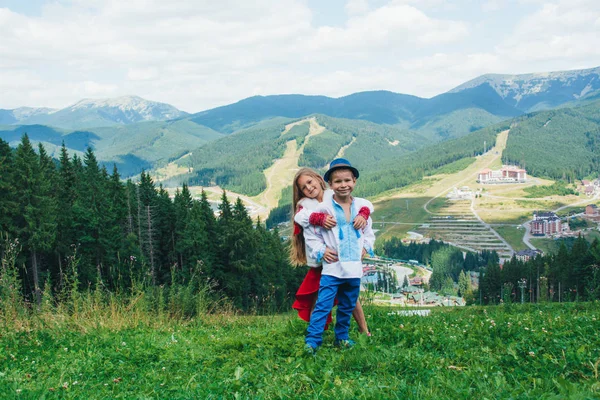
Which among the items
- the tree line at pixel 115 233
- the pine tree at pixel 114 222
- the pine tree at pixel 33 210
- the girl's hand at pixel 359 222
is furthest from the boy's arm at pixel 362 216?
the pine tree at pixel 114 222

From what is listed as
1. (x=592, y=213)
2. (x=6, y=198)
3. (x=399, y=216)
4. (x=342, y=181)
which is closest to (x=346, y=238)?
(x=342, y=181)

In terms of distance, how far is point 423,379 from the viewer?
3697 millimetres

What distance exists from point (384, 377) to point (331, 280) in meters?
1.65

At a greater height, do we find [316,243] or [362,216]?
[362,216]

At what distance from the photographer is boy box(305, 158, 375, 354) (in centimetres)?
523

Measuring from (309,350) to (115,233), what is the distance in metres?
30.4

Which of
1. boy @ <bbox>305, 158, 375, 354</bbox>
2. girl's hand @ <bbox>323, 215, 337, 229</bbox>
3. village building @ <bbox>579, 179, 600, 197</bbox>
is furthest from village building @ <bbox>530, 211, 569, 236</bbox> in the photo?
girl's hand @ <bbox>323, 215, 337, 229</bbox>

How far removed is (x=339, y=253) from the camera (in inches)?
207

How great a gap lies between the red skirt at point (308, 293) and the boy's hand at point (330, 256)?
0.67 metres

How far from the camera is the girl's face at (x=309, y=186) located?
233 inches

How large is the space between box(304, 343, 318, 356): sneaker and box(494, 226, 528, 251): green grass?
140098mm

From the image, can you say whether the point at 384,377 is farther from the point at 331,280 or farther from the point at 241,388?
the point at 331,280

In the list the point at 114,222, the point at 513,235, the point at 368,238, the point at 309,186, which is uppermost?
the point at 309,186

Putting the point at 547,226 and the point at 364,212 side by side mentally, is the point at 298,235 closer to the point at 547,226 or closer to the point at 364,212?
the point at 364,212
